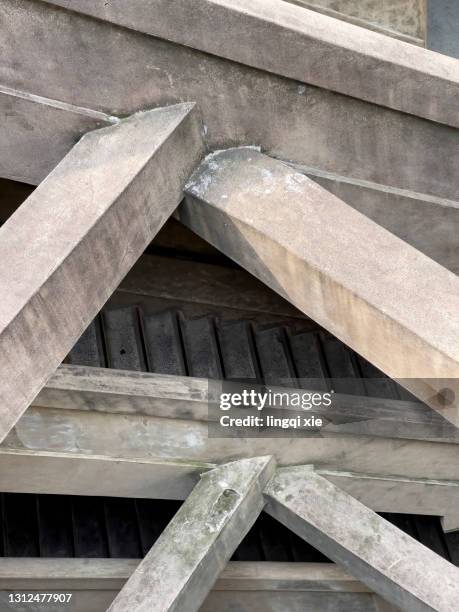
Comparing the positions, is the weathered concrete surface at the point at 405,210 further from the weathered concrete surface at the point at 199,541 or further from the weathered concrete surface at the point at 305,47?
the weathered concrete surface at the point at 199,541

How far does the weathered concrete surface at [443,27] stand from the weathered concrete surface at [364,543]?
11.9ft

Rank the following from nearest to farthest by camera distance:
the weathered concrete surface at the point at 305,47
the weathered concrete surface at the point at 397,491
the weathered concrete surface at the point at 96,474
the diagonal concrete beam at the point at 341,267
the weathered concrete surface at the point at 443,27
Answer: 1. the diagonal concrete beam at the point at 341,267
2. the weathered concrete surface at the point at 305,47
3. the weathered concrete surface at the point at 96,474
4. the weathered concrete surface at the point at 397,491
5. the weathered concrete surface at the point at 443,27

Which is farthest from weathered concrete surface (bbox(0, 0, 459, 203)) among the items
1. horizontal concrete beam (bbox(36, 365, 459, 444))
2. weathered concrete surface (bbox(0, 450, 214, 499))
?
weathered concrete surface (bbox(0, 450, 214, 499))

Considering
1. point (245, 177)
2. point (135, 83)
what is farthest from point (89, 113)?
point (245, 177)

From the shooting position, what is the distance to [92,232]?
9.62ft

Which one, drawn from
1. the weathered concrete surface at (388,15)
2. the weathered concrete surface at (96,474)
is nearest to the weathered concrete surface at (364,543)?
the weathered concrete surface at (96,474)

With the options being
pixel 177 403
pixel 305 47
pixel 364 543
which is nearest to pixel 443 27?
pixel 305 47

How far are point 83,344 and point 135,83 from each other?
2.56 metres

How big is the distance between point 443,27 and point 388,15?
144 cm

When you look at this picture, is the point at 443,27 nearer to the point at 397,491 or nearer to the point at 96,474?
the point at 397,491

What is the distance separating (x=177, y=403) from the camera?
4254 mm

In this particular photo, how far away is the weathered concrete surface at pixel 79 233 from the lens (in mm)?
2711

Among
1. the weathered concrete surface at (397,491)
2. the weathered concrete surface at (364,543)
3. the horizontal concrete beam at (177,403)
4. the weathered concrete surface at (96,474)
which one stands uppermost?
the horizontal concrete beam at (177,403)

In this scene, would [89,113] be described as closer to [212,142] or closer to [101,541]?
[212,142]
